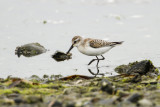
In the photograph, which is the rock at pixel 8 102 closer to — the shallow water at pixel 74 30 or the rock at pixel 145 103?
the rock at pixel 145 103

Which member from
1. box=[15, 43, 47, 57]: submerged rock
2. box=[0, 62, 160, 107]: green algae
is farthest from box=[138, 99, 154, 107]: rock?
box=[15, 43, 47, 57]: submerged rock

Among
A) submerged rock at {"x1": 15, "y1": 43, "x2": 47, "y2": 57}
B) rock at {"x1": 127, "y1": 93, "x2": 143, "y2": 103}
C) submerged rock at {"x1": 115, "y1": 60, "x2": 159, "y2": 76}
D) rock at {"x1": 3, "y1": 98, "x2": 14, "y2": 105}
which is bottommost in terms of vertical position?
rock at {"x1": 127, "y1": 93, "x2": 143, "y2": 103}

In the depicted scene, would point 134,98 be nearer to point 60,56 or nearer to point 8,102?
point 8,102

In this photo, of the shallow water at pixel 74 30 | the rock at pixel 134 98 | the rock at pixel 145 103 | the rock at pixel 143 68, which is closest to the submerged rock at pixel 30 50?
the shallow water at pixel 74 30

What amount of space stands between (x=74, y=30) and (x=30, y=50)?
2495 millimetres

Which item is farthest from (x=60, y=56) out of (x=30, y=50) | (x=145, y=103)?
(x=145, y=103)

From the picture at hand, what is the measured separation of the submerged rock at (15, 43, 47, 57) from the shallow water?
0.24m

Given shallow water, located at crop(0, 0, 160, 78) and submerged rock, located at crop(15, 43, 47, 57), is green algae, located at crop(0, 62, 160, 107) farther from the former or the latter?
submerged rock, located at crop(15, 43, 47, 57)

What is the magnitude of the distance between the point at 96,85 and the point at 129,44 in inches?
211

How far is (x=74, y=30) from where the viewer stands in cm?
1324

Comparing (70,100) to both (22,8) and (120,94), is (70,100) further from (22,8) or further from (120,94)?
(22,8)

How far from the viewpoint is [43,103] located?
4980mm

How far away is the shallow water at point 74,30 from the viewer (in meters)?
9.95

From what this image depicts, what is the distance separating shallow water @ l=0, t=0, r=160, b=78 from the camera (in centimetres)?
995
